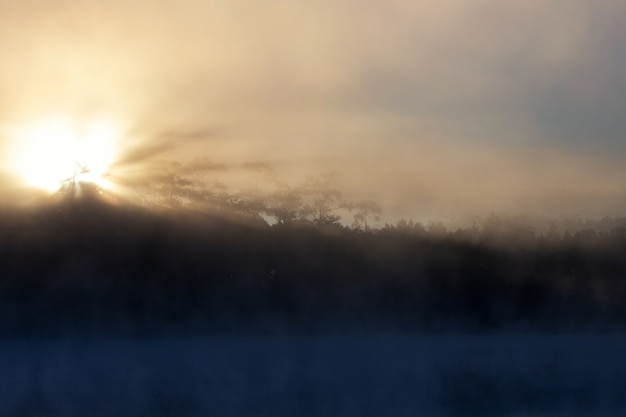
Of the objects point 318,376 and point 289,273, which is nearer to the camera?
point 318,376

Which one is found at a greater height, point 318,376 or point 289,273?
point 289,273

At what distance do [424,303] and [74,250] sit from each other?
6.87 metres

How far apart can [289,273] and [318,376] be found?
4528mm

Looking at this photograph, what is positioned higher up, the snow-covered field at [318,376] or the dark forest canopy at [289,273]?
the dark forest canopy at [289,273]

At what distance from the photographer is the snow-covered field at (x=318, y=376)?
1259 cm

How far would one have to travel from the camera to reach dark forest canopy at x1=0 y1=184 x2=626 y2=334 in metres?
17.2

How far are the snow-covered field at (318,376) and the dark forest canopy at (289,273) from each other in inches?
30.5

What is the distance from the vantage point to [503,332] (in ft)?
58.4

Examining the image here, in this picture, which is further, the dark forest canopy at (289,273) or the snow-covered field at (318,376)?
the dark forest canopy at (289,273)

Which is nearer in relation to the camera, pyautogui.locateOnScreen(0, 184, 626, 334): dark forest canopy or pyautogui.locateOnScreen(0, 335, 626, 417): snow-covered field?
pyautogui.locateOnScreen(0, 335, 626, 417): snow-covered field

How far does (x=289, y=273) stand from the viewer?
18.7 m

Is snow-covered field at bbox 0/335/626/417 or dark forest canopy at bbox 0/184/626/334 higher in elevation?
dark forest canopy at bbox 0/184/626/334

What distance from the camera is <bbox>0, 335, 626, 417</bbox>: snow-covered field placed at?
41.3 feet

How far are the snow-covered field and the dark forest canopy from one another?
776 mm
